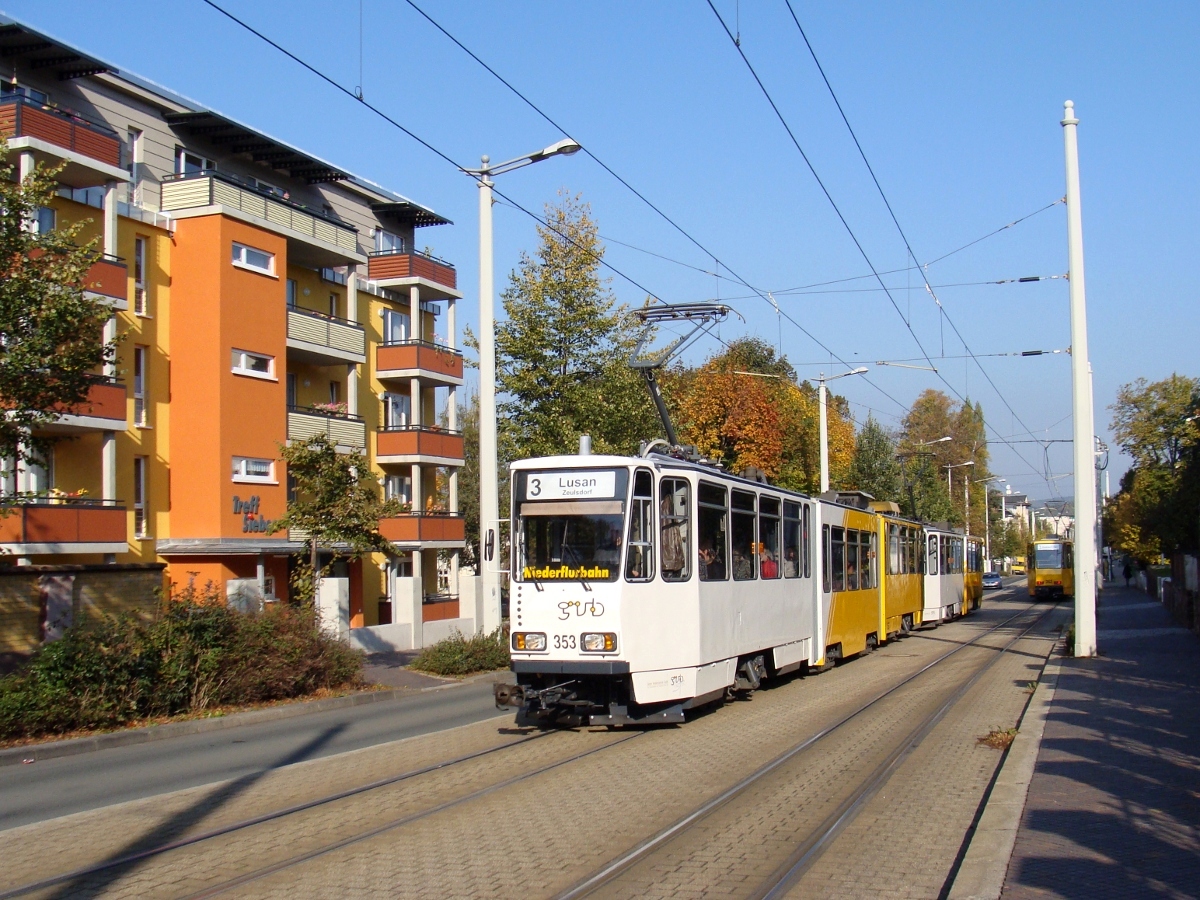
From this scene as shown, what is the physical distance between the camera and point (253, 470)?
28.4 m

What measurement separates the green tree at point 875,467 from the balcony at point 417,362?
2165 centimetres

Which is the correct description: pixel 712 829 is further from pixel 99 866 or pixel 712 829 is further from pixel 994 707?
pixel 994 707

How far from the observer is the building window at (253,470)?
91.1ft

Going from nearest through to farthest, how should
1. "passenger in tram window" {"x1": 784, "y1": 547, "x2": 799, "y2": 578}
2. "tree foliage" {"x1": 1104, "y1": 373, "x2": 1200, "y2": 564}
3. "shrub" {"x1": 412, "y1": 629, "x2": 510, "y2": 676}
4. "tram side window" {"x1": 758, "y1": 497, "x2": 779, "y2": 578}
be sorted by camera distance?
"tram side window" {"x1": 758, "y1": 497, "x2": 779, "y2": 578} < "passenger in tram window" {"x1": 784, "y1": 547, "x2": 799, "y2": 578} < "shrub" {"x1": 412, "y1": 629, "x2": 510, "y2": 676} < "tree foliage" {"x1": 1104, "y1": 373, "x2": 1200, "y2": 564}

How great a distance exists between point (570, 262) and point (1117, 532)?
43333 millimetres

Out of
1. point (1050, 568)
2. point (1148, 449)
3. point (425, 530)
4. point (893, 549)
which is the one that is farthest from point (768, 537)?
point (1148, 449)

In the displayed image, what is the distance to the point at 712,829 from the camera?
7.84 metres

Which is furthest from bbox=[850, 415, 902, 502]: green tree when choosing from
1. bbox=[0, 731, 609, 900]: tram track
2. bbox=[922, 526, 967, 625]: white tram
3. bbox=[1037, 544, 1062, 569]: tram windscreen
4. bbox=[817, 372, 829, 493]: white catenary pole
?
bbox=[0, 731, 609, 900]: tram track

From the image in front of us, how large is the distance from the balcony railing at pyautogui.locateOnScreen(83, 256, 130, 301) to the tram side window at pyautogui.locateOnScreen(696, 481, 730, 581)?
52.6 feet

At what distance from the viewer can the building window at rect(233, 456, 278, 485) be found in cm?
2777

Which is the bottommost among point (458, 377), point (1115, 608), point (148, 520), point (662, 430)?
point (1115, 608)

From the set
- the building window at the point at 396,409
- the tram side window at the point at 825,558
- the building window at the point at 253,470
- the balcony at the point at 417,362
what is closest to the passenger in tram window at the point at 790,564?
the tram side window at the point at 825,558

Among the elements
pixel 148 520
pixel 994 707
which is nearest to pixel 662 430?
pixel 148 520

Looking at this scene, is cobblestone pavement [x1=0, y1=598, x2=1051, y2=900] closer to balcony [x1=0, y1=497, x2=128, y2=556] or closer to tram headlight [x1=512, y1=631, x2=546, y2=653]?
tram headlight [x1=512, y1=631, x2=546, y2=653]
